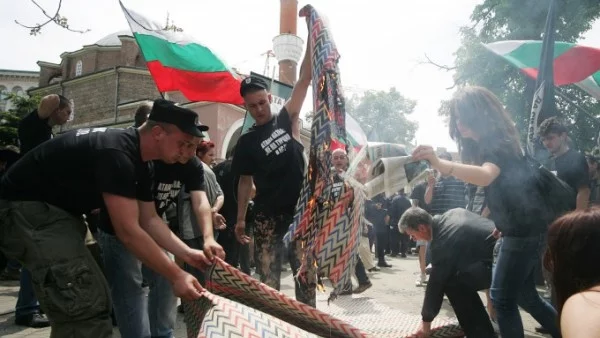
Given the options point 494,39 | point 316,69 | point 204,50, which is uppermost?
point 494,39

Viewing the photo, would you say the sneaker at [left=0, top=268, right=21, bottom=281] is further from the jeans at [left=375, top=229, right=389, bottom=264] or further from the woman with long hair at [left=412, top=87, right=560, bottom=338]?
the jeans at [left=375, top=229, right=389, bottom=264]

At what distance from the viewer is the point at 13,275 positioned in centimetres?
665

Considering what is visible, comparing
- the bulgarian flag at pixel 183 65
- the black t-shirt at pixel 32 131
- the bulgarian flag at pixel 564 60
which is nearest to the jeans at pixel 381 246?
the bulgarian flag at pixel 564 60

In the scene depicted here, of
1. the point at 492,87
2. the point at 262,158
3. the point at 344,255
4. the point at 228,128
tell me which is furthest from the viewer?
the point at 228,128

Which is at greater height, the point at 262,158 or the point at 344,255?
the point at 262,158

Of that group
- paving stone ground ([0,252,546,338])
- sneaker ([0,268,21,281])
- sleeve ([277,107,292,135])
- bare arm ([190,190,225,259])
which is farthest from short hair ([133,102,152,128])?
sneaker ([0,268,21,281])

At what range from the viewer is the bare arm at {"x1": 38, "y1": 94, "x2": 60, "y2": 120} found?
13.6 feet

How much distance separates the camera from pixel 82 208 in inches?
96.2

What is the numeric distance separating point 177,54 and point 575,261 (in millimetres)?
6224

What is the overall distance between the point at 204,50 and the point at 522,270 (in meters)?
5.43

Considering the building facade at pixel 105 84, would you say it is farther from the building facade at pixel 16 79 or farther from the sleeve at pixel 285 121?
the sleeve at pixel 285 121

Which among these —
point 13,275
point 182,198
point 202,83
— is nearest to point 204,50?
point 202,83

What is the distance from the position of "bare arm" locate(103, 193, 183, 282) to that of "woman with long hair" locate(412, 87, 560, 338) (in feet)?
6.17

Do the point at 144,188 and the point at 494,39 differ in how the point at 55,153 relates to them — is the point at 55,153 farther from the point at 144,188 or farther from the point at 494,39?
the point at 494,39
